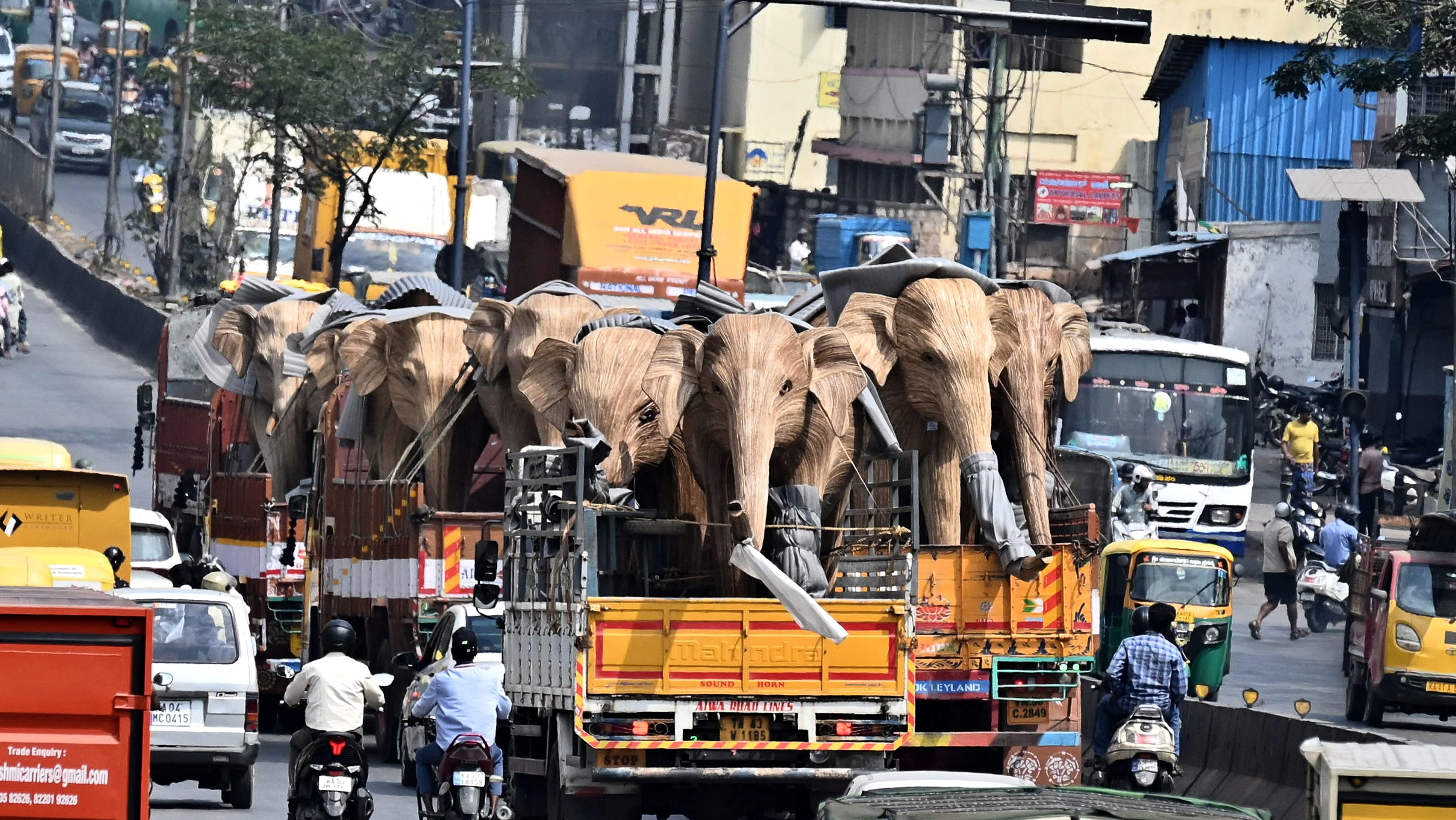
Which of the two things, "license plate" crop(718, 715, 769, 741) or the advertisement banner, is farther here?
the advertisement banner

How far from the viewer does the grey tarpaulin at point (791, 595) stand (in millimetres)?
12383

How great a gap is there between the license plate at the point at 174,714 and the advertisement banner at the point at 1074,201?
121ft

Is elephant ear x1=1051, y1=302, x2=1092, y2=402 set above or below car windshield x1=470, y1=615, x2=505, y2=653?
above

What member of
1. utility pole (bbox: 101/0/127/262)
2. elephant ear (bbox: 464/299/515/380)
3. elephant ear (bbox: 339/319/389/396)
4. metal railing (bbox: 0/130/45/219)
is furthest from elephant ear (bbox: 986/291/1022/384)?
metal railing (bbox: 0/130/45/219)

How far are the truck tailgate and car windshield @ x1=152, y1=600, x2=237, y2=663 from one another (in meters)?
3.85

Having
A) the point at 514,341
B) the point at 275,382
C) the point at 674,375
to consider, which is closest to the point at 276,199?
the point at 275,382

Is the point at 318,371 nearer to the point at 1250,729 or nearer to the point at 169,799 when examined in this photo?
the point at 169,799

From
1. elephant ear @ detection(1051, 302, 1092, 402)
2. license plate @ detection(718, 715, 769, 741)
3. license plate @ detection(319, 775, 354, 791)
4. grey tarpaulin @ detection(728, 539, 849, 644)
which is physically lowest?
license plate @ detection(319, 775, 354, 791)

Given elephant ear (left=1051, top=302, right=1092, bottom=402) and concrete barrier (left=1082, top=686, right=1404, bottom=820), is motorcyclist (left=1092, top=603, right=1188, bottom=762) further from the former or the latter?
elephant ear (left=1051, top=302, right=1092, bottom=402)

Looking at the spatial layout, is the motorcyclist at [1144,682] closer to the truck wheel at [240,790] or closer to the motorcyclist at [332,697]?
the motorcyclist at [332,697]

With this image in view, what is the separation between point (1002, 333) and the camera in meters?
→ 15.8

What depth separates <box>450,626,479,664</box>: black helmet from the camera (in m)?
12.7

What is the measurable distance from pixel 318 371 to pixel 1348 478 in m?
16.4

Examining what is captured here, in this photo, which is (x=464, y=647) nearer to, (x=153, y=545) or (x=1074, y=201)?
(x=153, y=545)
